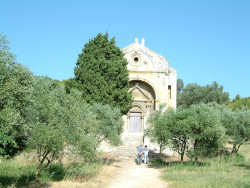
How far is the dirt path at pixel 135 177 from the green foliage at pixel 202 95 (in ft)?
89.6

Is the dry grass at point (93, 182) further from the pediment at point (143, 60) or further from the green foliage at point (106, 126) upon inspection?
the pediment at point (143, 60)

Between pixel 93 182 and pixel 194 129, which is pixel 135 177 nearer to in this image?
pixel 93 182

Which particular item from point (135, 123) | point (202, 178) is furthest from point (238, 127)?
point (135, 123)

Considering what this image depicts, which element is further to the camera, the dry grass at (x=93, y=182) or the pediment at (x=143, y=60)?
the pediment at (x=143, y=60)

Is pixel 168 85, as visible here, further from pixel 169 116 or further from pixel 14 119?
pixel 14 119

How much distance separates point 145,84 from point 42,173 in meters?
18.7

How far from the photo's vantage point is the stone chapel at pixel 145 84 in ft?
91.1

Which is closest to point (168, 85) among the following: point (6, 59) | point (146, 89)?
point (146, 89)

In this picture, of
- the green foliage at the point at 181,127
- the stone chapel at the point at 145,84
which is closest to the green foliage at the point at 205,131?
the green foliage at the point at 181,127

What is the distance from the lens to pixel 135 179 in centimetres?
1325

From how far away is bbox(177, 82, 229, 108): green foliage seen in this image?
140ft

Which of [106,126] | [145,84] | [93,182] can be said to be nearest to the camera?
[93,182]

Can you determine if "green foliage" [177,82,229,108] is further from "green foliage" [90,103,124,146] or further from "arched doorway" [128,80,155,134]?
"green foliage" [90,103,124,146]

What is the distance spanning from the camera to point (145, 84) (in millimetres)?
28750
